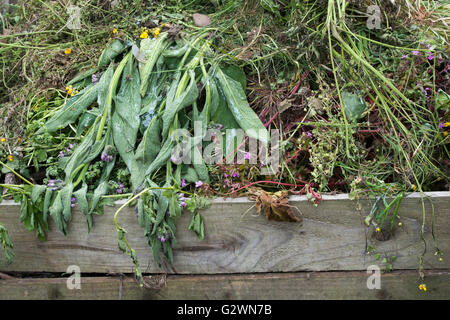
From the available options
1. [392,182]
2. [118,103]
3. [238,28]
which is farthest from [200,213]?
[238,28]

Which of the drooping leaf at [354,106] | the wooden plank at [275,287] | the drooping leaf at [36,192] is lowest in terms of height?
the wooden plank at [275,287]

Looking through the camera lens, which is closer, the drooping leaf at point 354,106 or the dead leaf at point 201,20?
the drooping leaf at point 354,106

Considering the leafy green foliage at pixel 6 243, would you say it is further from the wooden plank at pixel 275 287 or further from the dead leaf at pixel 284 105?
the dead leaf at pixel 284 105

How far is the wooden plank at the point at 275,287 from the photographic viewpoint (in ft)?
5.27

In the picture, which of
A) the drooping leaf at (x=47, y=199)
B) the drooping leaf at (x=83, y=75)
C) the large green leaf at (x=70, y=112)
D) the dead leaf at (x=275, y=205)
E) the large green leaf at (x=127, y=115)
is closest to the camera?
the dead leaf at (x=275, y=205)

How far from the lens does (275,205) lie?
4.85 ft

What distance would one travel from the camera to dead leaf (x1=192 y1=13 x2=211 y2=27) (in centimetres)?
196

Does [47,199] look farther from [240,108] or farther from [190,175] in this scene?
[240,108]

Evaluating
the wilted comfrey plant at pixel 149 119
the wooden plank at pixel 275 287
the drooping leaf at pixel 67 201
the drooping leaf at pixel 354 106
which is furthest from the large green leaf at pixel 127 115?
the drooping leaf at pixel 354 106

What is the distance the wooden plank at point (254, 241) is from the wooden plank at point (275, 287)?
0.10 feet

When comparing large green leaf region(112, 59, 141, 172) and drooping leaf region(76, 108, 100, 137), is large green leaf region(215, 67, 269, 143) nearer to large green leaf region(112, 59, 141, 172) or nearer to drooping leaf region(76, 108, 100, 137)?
large green leaf region(112, 59, 141, 172)

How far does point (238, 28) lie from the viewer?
1.93 meters

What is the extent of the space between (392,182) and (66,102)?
1.26m

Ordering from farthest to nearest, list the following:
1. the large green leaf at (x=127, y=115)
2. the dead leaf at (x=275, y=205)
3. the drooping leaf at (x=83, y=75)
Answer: the drooping leaf at (x=83, y=75), the large green leaf at (x=127, y=115), the dead leaf at (x=275, y=205)
